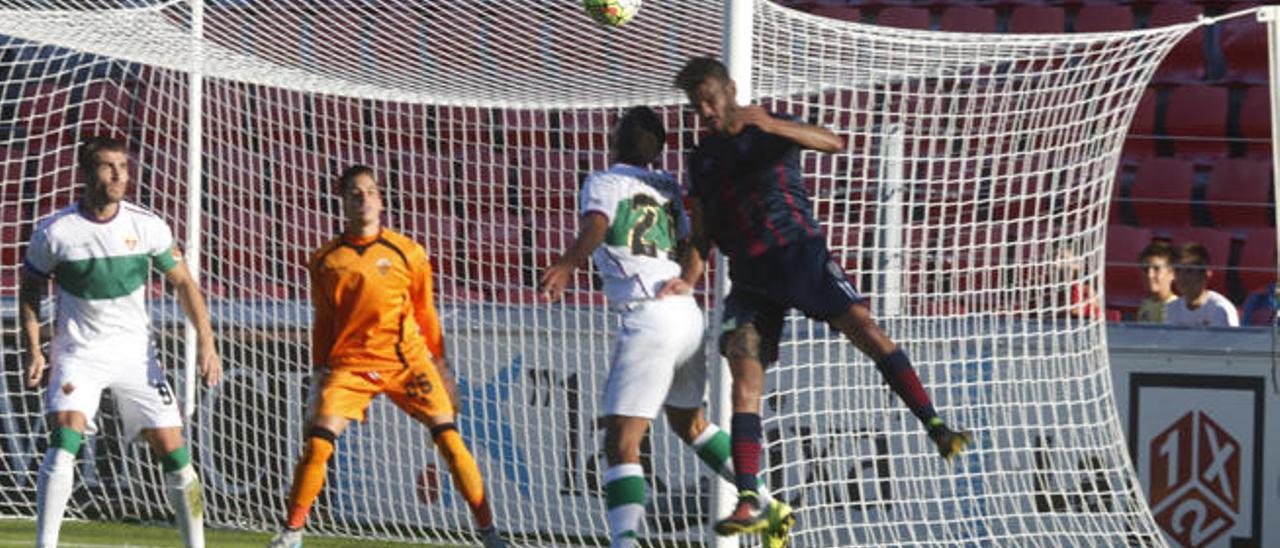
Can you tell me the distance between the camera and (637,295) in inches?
269

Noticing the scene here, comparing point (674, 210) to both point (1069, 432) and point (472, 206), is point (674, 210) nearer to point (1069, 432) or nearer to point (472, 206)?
point (1069, 432)

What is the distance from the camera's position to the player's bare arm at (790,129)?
6277 millimetres

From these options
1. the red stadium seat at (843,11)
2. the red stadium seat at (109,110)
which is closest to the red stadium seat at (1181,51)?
the red stadium seat at (843,11)

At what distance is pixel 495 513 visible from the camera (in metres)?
9.71

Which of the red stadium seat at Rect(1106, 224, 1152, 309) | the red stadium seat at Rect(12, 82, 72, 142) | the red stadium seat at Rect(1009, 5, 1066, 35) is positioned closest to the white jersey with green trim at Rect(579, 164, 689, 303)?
the red stadium seat at Rect(1106, 224, 1152, 309)

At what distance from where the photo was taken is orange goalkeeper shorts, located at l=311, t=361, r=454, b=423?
24.6ft

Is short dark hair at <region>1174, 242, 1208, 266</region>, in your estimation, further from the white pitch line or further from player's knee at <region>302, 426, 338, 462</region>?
the white pitch line

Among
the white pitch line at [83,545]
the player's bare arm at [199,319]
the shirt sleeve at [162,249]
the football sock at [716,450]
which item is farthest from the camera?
the white pitch line at [83,545]

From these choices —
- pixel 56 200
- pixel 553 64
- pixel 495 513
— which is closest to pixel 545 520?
pixel 495 513

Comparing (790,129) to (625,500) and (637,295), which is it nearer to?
(637,295)

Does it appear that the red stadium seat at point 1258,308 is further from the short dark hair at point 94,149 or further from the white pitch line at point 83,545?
the short dark hair at point 94,149

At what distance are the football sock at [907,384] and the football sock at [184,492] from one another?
2.35 meters

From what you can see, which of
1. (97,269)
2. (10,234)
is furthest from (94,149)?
(10,234)

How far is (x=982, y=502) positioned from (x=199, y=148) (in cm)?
393
